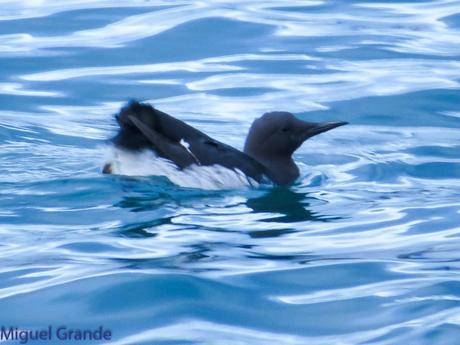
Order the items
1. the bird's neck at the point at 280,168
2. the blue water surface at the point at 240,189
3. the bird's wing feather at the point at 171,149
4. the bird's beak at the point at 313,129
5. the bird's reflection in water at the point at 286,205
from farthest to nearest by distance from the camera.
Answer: the bird's beak at the point at 313,129, the bird's neck at the point at 280,168, the bird's wing feather at the point at 171,149, the bird's reflection in water at the point at 286,205, the blue water surface at the point at 240,189

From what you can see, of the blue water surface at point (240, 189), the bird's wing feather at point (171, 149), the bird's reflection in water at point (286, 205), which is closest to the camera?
the blue water surface at point (240, 189)

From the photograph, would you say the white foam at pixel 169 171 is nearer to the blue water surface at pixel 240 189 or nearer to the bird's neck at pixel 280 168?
the blue water surface at pixel 240 189

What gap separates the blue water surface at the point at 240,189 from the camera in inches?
266

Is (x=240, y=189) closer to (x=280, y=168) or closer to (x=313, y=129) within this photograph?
(x=280, y=168)

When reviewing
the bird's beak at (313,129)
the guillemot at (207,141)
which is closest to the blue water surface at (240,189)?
the guillemot at (207,141)

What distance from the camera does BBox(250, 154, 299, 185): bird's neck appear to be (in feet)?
33.9

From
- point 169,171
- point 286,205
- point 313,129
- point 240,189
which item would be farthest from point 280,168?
point 169,171

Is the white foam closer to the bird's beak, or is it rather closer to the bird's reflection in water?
the bird's reflection in water

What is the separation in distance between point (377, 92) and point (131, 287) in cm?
635

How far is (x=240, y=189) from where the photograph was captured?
389 inches

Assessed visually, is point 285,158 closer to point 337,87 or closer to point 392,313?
point 337,87

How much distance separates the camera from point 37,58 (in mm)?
14055

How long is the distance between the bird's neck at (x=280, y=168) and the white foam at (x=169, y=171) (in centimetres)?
55

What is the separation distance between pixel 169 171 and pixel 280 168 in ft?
3.58
